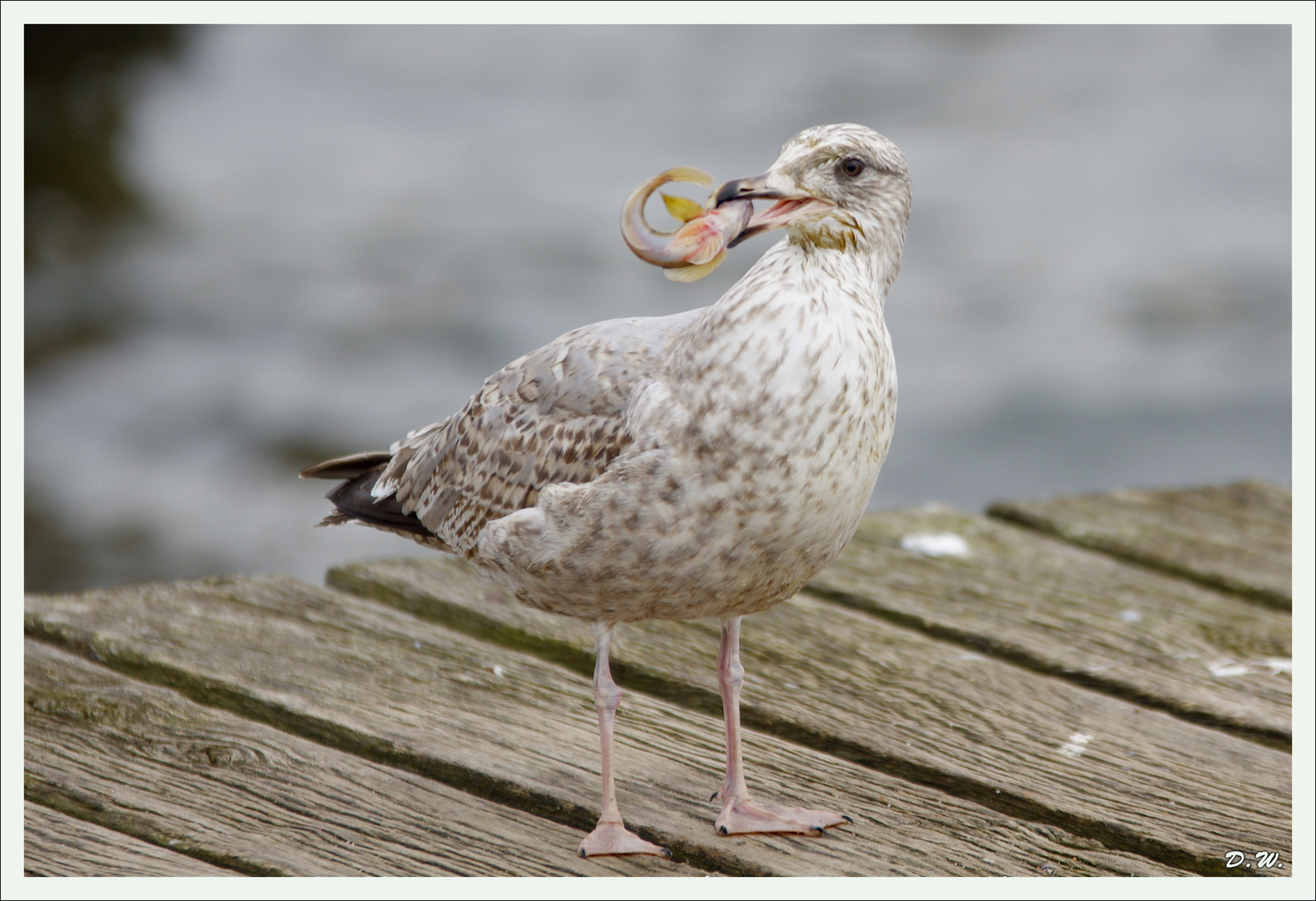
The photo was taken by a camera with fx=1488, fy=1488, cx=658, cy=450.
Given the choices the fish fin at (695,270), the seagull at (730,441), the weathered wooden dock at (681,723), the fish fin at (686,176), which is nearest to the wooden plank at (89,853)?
the weathered wooden dock at (681,723)

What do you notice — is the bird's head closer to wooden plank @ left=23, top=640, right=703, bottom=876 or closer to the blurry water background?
wooden plank @ left=23, top=640, right=703, bottom=876

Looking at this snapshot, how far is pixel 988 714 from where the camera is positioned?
10.9 feet

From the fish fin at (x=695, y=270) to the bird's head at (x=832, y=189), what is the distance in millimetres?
54

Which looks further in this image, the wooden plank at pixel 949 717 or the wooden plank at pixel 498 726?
the wooden plank at pixel 949 717

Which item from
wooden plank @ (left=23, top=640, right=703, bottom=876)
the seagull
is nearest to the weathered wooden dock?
wooden plank @ (left=23, top=640, right=703, bottom=876)

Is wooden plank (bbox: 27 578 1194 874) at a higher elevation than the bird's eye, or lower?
lower

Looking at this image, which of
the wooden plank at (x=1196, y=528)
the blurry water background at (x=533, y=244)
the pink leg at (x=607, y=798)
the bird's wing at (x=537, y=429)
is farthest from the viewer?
the blurry water background at (x=533, y=244)

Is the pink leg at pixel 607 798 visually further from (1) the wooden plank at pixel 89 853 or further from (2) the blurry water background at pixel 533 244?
(2) the blurry water background at pixel 533 244

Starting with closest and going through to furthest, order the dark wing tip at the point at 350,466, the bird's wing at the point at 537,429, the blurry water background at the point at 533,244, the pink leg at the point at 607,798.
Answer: the pink leg at the point at 607,798 → the bird's wing at the point at 537,429 → the dark wing tip at the point at 350,466 → the blurry water background at the point at 533,244

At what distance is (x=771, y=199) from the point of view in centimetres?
268

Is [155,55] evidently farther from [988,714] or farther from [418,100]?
[988,714]

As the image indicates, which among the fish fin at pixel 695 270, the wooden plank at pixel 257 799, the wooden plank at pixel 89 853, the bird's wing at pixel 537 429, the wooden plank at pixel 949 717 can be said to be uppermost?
the fish fin at pixel 695 270

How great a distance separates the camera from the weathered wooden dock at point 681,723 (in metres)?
2.72

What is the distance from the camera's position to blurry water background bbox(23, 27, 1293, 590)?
8.70 meters
